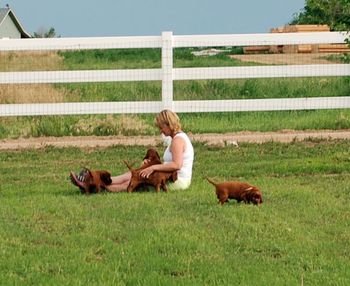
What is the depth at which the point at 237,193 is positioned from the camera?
887cm

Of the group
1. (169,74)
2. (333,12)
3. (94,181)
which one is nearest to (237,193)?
(94,181)

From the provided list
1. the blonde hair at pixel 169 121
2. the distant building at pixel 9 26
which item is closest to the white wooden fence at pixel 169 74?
the blonde hair at pixel 169 121

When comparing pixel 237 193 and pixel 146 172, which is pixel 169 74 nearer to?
pixel 146 172

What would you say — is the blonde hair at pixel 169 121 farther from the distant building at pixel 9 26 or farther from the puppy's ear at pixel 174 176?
the distant building at pixel 9 26

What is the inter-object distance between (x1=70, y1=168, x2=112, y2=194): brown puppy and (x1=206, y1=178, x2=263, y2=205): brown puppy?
1474 millimetres

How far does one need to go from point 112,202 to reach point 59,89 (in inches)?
350

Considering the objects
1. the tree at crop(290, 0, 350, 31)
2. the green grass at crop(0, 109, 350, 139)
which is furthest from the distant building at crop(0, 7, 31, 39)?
the tree at crop(290, 0, 350, 31)

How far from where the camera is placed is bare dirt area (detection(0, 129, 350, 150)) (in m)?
14.6

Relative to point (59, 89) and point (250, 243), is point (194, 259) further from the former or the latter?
point (59, 89)

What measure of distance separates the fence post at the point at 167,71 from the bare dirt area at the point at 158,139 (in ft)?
1.95

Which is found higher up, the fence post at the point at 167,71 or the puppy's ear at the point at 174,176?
the fence post at the point at 167,71

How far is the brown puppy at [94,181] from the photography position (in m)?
9.87

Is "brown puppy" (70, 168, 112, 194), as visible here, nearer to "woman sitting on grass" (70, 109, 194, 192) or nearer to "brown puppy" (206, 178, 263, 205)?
"woman sitting on grass" (70, 109, 194, 192)

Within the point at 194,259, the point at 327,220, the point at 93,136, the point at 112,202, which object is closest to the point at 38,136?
the point at 93,136
